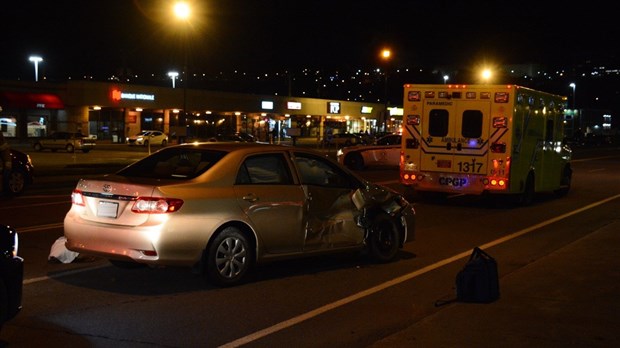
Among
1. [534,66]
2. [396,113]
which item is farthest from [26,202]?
[534,66]

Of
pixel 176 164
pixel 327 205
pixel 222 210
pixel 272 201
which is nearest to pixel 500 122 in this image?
pixel 327 205

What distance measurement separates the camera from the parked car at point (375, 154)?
2972 centimetres

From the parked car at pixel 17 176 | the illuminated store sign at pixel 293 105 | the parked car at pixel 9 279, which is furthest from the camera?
the illuminated store sign at pixel 293 105

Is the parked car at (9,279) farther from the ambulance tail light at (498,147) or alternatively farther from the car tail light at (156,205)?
the ambulance tail light at (498,147)

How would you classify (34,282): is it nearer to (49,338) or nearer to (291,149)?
(49,338)

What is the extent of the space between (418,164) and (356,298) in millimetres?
9676

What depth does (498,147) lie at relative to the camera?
16000 millimetres

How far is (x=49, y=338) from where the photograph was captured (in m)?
6.09

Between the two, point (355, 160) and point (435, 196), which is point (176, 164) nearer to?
point (435, 196)

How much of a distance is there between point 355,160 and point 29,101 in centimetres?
3398

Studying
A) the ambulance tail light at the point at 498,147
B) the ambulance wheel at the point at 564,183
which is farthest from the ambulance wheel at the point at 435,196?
the ambulance wheel at the point at 564,183

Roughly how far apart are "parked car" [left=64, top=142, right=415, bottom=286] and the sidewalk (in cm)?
209

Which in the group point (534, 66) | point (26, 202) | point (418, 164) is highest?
point (534, 66)

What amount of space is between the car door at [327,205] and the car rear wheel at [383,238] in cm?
25
